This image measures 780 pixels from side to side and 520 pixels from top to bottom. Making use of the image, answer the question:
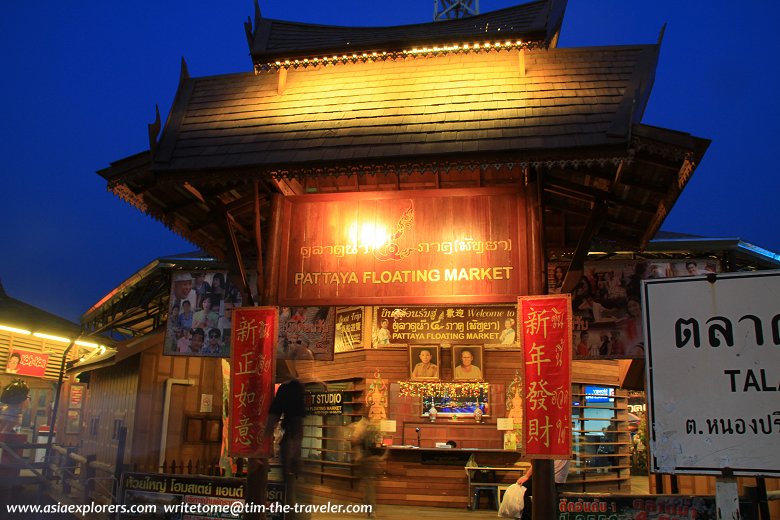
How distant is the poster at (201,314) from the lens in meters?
12.9

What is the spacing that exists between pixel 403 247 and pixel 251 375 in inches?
106

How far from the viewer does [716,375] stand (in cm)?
366

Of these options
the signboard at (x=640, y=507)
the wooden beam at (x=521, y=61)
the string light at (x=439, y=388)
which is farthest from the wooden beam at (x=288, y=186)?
the string light at (x=439, y=388)

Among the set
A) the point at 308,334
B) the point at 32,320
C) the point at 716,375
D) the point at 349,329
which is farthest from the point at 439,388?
the point at 32,320

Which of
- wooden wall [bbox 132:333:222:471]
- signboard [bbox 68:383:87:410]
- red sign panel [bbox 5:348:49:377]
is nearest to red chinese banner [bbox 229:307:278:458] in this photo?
wooden wall [bbox 132:333:222:471]

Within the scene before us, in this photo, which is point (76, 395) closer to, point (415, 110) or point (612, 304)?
point (612, 304)

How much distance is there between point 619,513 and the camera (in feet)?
21.6

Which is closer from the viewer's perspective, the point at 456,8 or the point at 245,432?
the point at 245,432

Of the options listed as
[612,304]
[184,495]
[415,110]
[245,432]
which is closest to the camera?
[415,110]

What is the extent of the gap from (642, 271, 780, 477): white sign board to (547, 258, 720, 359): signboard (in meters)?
7.39

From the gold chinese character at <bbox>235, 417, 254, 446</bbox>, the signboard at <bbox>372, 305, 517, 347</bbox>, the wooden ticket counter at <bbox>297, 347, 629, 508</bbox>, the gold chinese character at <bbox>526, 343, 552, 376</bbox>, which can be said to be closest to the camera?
the gold chinese character at <bbox>526, 343, 552, 376</bbox>

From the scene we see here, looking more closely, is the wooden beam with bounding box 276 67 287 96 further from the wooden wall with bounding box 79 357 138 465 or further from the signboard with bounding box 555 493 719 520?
the wooden wall with bounding box 79 357 138 465

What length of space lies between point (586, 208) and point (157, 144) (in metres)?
6.23

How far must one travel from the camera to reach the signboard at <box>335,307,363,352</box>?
15367 millimetres
